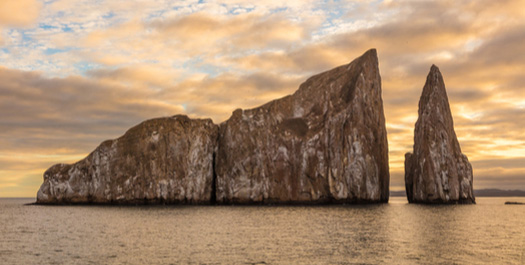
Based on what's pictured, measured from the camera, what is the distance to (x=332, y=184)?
12938 centimetres

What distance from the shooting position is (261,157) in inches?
5354

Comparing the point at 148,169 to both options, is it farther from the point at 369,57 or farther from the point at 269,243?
the point at 269,243

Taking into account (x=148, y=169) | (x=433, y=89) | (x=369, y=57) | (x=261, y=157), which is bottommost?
(x=148, y=169)

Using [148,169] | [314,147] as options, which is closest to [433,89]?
[314,147]

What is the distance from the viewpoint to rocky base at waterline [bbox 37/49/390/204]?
131750 mm

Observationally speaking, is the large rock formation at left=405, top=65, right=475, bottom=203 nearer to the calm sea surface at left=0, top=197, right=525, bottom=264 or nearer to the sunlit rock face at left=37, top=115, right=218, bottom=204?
the calm sea surface at left=0, top=197, right=525, bottom=264

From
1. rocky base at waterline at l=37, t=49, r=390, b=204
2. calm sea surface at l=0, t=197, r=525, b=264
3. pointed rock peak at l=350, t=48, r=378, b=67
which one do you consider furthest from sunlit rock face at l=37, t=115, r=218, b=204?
calm sea surface at l=0, t=197, r=525, b=264

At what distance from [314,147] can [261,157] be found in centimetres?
1499

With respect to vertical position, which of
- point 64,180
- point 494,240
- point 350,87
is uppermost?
point 350,87

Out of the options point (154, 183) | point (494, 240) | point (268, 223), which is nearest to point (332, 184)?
point (154, 183)

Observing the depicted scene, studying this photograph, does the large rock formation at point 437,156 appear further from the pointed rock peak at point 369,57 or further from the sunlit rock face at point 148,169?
the sunlit rock face at point 148,169

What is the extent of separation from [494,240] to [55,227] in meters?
59.0

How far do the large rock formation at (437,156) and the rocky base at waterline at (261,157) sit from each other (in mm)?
10812

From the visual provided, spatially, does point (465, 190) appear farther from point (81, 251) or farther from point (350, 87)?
point (81, 251)
